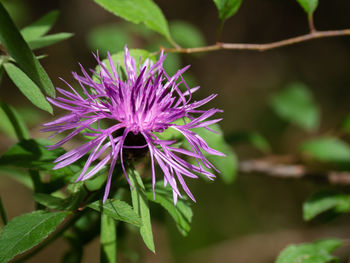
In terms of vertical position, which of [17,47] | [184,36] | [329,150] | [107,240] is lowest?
[329,150]

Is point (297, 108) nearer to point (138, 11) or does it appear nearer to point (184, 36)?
point (184, 36)

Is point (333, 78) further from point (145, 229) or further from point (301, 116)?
point (145, 229)

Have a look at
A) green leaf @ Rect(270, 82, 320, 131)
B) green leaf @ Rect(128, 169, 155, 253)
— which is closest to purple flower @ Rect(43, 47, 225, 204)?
green leaf @ Rect(128, 169, 155, 253)

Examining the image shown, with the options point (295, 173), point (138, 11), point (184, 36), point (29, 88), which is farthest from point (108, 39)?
point (29, 88)

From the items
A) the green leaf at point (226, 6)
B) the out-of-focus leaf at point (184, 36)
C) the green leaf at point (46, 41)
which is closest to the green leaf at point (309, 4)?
the green leaf at point (226, 6)

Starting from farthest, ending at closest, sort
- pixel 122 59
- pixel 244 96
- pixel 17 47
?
pixel 244 96 → pixel 122 59 → pixel 17 47

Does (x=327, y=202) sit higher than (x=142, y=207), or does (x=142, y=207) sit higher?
(x=142, y=207)
